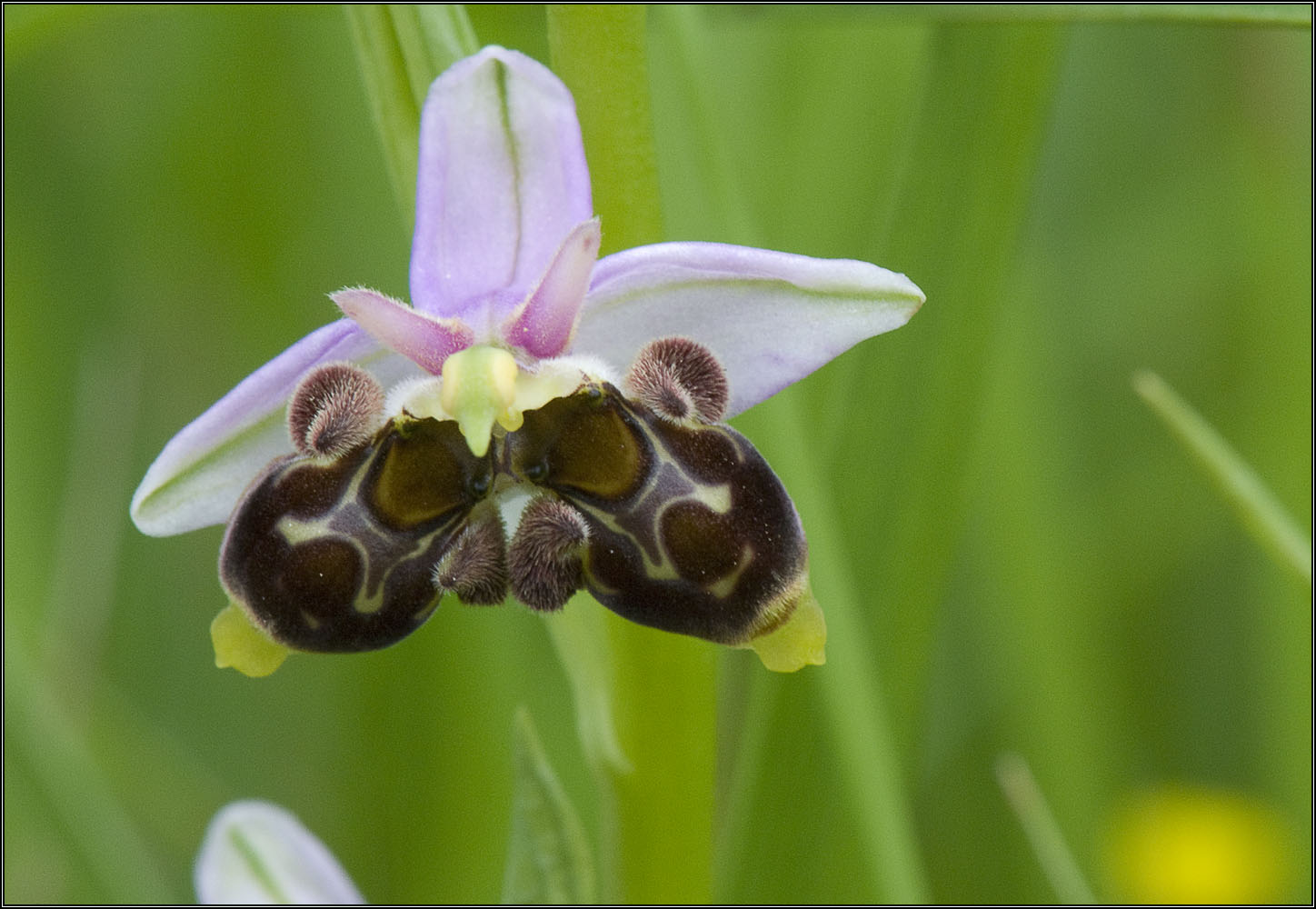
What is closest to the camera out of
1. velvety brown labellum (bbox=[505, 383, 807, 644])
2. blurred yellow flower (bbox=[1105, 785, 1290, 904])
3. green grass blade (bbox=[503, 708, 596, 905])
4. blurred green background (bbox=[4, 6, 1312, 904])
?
velvety brown labellum (bbox=[505, 383, 807, 644])

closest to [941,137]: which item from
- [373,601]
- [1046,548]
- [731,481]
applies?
[731,481]

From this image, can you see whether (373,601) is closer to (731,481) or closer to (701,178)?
(731,481)

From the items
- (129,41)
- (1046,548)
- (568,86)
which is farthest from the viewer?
(129,41)

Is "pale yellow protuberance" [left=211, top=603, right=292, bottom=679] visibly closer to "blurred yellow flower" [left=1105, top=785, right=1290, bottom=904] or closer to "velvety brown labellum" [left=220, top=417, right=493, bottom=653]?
"velvety brown labellum" [left=220, top=417, right=493, bottom=653]

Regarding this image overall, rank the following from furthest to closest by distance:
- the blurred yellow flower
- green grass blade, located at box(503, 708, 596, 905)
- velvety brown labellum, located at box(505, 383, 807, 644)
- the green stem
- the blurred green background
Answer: the blurred yellow flower, the blurred green background, green grass blade, located at box(503, 708, 596, 905), the green stem, velvety brown labellum, located at box(505, 383, 807, 644)

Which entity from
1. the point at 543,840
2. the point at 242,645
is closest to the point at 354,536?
the point at 242,645

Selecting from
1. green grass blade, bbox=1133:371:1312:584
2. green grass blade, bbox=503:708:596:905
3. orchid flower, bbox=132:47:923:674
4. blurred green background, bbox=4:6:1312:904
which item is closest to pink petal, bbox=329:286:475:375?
orchid flower, bbox=132:47:923:674

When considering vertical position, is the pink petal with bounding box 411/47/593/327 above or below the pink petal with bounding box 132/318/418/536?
above

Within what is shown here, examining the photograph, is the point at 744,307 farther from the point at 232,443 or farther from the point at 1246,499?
the point at 1246,499


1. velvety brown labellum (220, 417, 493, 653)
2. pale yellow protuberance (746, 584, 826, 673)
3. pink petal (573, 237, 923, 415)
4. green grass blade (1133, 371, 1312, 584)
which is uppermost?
pink petal (573, 237, 923, 415)
